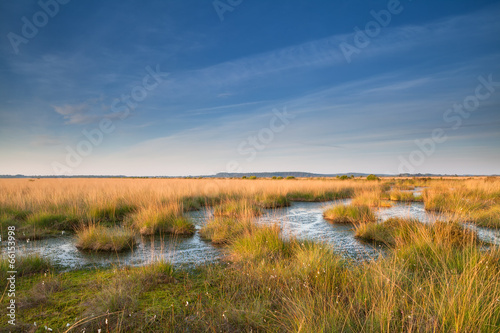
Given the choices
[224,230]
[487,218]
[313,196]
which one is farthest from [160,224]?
[313,196]

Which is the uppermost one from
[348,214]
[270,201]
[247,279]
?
[270,201]

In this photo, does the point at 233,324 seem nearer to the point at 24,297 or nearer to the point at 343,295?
the point at 343,295

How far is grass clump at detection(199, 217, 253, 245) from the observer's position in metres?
7.03

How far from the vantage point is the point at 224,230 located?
7.34 meters

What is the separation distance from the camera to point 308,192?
19.4 meters

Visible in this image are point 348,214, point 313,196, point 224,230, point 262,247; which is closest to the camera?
point 262,247

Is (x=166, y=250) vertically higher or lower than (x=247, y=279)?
lower

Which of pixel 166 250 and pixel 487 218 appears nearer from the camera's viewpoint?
pixel 166 250

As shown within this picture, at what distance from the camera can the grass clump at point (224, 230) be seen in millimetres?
7032

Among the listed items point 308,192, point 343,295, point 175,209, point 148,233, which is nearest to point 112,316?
point 343,295

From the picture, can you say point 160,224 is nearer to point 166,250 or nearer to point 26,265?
point 166,250

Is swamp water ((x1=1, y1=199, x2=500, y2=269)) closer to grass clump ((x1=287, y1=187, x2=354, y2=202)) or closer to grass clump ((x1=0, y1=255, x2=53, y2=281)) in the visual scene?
grass clump ((x1=0, y1=255, x2=53, y2=281))

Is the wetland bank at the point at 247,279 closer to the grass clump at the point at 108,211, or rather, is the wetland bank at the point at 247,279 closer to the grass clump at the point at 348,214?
the grass clump at the point at 108,211

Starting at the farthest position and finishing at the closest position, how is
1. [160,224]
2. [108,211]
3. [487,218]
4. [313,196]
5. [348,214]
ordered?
1. [313,196]
2. [108,211]
3. [348,214]
4. [487,218]
5. [160,224]
